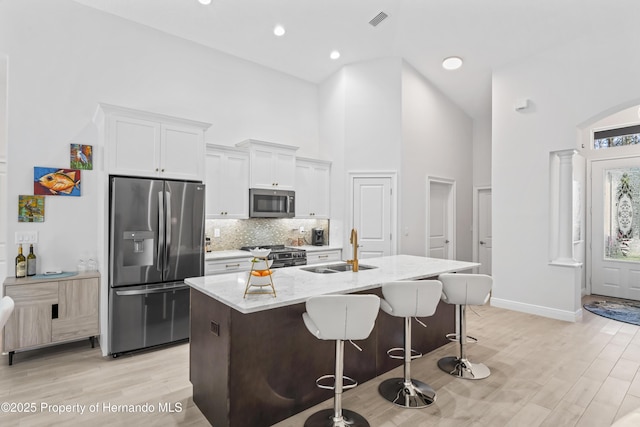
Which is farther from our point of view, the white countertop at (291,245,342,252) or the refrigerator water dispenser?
the white countertop at (291,245,342,252)

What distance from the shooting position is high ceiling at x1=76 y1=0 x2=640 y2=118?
425 cm

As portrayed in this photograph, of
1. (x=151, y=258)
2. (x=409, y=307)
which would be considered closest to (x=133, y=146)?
(x=151, y=258)

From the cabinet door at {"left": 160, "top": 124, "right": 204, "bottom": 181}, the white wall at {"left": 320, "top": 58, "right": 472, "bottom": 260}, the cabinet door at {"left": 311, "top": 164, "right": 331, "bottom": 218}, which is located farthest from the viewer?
the cabinet door at {"left": 311, "top": 164, "right": 331, "bottom": 218}

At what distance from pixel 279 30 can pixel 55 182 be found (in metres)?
3.53

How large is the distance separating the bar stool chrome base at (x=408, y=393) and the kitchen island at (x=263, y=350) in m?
0.21

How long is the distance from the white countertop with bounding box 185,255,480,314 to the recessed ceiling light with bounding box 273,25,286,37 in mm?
3596

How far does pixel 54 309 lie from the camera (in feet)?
11.4

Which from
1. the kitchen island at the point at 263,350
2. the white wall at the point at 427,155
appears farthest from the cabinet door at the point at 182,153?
the white wall at the point at 427,155

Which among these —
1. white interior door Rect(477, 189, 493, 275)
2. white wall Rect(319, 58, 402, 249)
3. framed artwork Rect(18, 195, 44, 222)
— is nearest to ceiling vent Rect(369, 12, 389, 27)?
white wall Rect(319, 58, 402, 249)

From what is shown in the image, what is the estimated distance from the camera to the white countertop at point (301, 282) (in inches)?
82.5

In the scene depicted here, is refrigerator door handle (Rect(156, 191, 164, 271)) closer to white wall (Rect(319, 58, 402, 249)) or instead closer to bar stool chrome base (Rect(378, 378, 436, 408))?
bar stool chrome base (Rect(378, 378, 436, 408))

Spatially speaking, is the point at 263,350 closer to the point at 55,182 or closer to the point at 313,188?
the point at 55,182

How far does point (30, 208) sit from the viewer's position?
3744 millimetres

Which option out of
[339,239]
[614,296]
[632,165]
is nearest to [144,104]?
[339,239]
